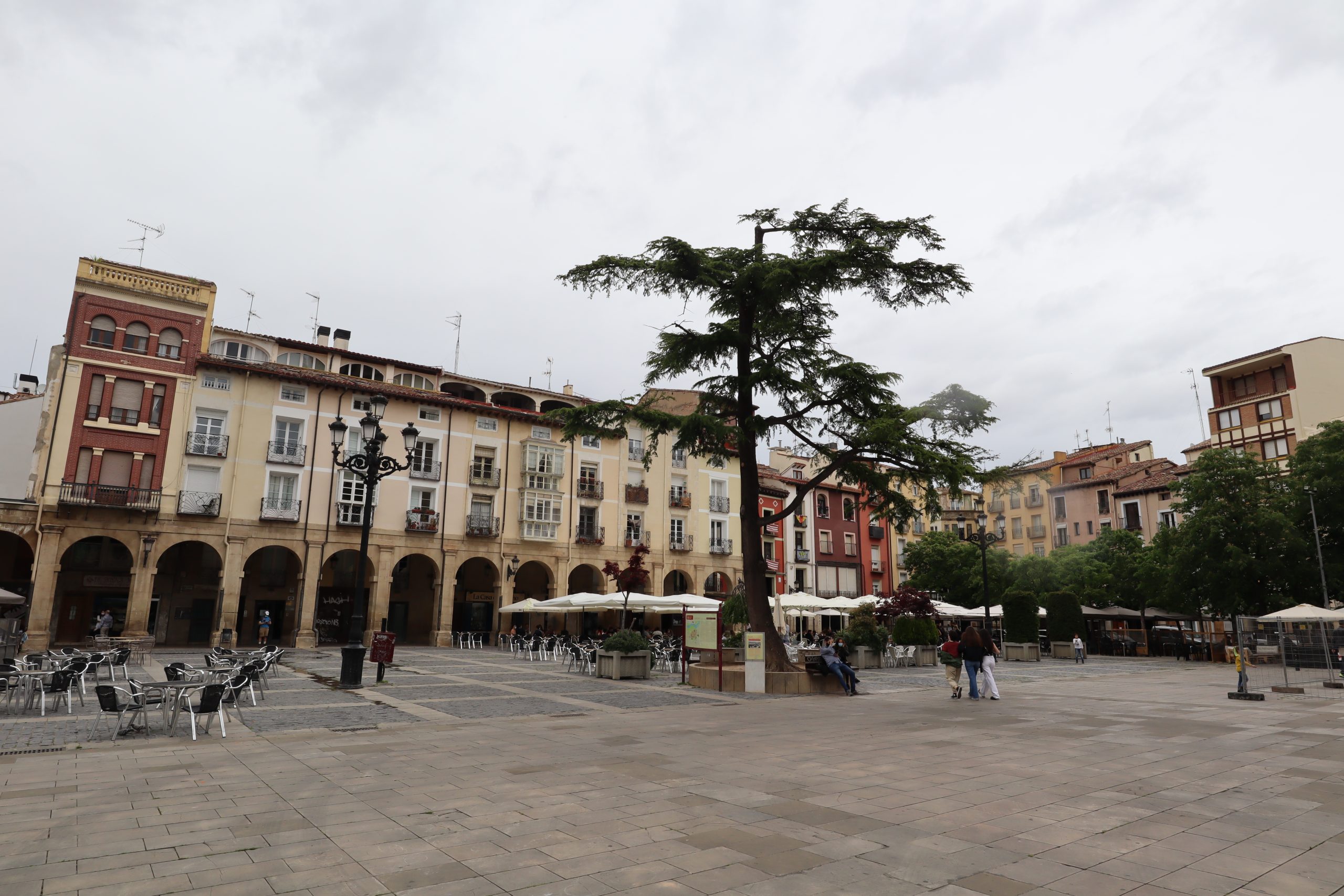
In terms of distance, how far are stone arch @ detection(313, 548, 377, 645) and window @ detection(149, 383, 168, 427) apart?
30.7ft

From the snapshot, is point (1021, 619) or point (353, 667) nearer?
point (353, 667)

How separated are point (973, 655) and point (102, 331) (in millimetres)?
34753

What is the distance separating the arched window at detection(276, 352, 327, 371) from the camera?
3731 centimetres

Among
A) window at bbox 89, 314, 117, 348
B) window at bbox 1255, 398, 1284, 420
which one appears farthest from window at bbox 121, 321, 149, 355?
window at bbox 1255, 398, 1284, 420

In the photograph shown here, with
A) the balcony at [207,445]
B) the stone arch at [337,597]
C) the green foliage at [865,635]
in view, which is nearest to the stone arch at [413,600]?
the stone arch at [337,597]

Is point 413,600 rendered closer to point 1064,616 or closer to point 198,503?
point 198,503

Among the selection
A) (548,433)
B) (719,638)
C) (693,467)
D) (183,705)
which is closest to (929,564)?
(693,467)

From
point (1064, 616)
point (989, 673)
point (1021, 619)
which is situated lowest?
point (989, 673)

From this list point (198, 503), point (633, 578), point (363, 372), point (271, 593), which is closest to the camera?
point (633, 578)

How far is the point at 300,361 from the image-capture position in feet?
123

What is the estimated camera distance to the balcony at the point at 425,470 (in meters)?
37.4

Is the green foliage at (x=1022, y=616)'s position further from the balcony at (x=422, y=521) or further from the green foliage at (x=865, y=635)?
the balcony at (x=422, y=521)

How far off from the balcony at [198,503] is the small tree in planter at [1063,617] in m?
37.5

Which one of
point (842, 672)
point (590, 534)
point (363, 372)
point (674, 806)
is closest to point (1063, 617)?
point (842, 672)
